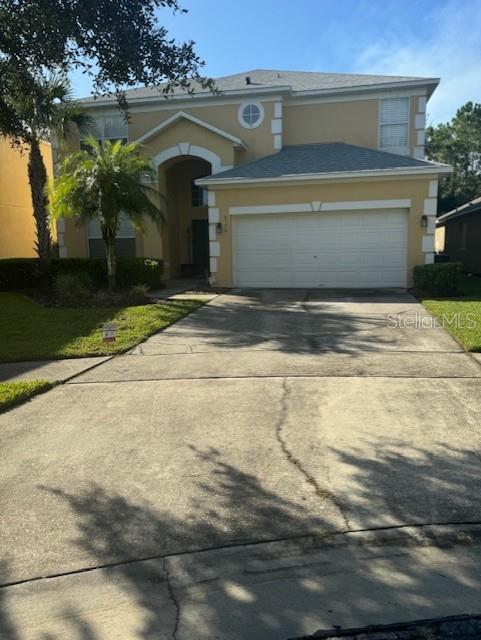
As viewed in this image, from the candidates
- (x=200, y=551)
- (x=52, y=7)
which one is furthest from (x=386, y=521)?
(x=52, y=7)

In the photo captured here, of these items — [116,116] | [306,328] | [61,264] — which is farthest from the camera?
[116,116]

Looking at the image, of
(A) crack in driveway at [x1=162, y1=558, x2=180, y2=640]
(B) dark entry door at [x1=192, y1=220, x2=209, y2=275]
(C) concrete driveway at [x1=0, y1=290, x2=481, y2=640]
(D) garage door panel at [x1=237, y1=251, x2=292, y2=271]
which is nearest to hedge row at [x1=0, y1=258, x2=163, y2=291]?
(D) garage door panel at [x1=237, y1=251, x2=292, y2=271]

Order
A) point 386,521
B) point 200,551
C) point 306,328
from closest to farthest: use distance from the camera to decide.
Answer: point 200,551, point 386,521, point 306,328

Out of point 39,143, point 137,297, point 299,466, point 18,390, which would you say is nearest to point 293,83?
point 39,143

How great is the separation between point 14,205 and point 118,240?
644 cm

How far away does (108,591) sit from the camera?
109 inches

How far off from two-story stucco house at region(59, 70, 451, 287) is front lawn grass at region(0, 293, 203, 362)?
4.36m

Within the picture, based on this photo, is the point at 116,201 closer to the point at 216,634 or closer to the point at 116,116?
the point at 116,116

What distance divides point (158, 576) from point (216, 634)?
565 mm

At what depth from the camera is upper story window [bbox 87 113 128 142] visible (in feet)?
61.3

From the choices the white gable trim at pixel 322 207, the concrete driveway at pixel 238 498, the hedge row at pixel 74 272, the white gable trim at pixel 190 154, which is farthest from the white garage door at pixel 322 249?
the concrete driveway at pixel 238 498

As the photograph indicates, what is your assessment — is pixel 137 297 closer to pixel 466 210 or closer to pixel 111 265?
pixel 111 265

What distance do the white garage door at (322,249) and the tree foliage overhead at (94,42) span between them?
31.1 ft

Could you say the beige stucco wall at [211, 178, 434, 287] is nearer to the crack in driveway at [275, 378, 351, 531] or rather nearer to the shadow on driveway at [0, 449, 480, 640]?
the crack in driveway at [275, 378, 351, 531]
